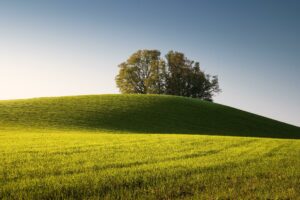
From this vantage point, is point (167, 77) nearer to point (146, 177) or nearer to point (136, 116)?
point (136, 116)

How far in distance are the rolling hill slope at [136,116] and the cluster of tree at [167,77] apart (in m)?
22.4

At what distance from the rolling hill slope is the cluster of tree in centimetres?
2241

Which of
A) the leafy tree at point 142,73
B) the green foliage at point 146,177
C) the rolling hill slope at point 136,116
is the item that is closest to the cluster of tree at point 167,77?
the leafy tree at point 142,73

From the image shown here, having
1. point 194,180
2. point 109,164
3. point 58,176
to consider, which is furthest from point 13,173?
point 194,180

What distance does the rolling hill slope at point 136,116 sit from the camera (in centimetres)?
4109

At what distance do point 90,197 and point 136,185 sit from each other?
1.68 meters

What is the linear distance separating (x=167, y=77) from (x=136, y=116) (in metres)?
39.5

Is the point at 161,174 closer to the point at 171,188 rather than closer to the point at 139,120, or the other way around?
the point at 171,188

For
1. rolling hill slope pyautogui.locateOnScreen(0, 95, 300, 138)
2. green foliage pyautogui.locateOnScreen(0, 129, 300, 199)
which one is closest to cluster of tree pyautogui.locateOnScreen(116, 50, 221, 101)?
rolling hill slope pyautogui.locateOnScreen(0, 95, 300, 138)

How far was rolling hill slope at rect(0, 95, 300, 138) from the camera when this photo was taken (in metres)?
41.1

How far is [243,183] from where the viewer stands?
9.78 m

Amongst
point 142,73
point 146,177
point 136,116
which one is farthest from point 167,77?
point 146,177

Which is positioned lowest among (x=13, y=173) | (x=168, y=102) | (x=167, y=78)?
(x=13, y=173)

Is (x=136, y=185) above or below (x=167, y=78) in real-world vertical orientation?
below
